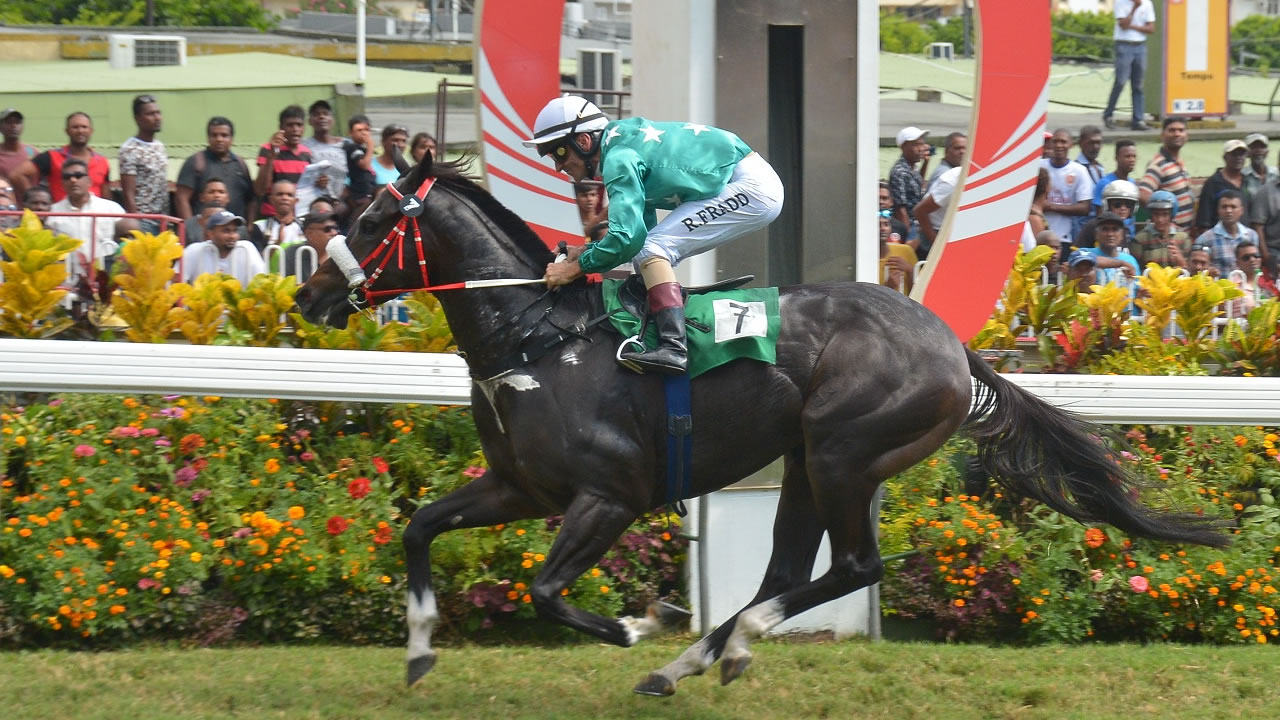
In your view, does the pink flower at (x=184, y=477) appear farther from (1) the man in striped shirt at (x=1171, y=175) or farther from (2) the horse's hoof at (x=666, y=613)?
(1) the man in striped shirt at (x=1171, y=175)

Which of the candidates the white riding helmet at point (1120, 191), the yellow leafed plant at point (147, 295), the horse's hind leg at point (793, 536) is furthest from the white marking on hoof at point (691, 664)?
the white riding helmet at point (1120, 191)

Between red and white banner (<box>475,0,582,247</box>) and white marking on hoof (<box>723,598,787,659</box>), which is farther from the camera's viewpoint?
red and white banner (<box>475,0,582,247</box>)

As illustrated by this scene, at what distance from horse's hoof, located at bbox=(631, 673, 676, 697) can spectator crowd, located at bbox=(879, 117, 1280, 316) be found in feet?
13.7

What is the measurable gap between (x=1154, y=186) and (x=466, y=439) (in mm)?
7560

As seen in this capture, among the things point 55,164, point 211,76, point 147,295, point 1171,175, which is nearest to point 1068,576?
point 147,295

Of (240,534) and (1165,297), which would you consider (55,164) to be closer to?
(240,534)

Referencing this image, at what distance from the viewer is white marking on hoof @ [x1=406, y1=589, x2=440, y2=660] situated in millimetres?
5191

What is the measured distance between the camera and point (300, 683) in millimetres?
5262

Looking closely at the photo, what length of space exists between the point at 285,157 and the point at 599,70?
431cm

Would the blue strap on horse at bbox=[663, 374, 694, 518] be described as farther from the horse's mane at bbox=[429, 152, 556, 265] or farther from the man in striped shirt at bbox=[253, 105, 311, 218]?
the man in striped shirt at bbox=[253, 105, 311, 218]

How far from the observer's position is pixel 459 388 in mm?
6234

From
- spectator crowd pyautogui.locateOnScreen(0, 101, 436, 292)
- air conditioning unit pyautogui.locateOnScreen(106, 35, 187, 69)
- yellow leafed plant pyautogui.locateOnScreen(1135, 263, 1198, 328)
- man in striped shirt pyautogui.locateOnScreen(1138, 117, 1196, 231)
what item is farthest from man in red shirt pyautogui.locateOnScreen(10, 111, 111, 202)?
air conditioning unit pyautogui.locateOnScreen(106, 35, 187, 69)

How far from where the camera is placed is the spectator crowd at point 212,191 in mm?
8312

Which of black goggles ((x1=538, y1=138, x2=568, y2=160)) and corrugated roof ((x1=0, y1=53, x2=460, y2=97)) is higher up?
corrugated roof ((x1=0, y1=53, x2=460, y2=97))
